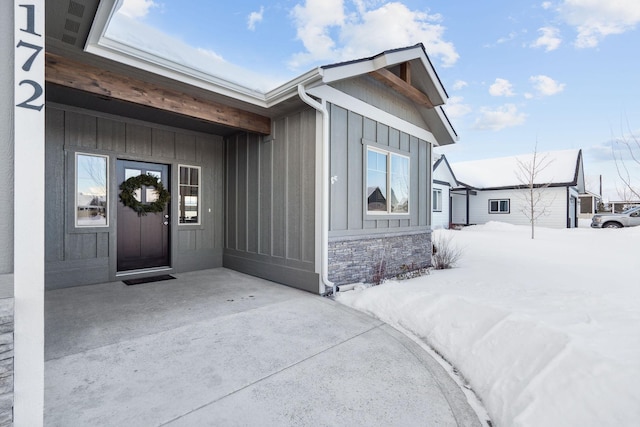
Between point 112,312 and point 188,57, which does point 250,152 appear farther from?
point 112,312

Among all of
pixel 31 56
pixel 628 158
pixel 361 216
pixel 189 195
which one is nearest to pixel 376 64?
pixel 361 216

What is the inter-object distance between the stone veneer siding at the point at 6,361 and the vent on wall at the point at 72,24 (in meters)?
2.58

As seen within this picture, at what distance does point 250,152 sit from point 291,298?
10.2 feet

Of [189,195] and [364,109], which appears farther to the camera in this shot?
[189,195]

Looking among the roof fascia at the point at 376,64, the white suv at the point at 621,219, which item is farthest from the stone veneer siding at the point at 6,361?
the white suv at the point at 621,219

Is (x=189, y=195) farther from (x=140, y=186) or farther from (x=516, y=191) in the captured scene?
(x=516, y=191)

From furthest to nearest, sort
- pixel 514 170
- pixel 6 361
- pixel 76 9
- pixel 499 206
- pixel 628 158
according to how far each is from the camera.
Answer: pixel 514 170
pixel 499 206
pixel 628 158
pixel 76 9
pixel 6 361

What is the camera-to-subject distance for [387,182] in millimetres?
5883

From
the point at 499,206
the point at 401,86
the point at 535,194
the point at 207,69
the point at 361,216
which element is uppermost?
the point at 401,86

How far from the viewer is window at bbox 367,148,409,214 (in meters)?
5.54

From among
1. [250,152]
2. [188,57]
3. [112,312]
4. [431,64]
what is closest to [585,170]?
[431,64]

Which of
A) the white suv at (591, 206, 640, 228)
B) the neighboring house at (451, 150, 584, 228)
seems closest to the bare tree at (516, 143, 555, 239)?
the neighboring house at (451, 150, 584, 228)

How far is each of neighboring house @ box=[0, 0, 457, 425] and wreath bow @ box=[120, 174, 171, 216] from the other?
0.19ft

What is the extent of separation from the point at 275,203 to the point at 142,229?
2727mm
